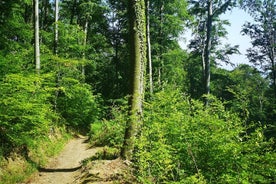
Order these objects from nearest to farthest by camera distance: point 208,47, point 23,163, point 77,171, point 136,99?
1. point 136,99
2. point 77,171
3. point 23,163
4. point 208,47

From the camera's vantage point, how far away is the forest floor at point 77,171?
24.1 ft

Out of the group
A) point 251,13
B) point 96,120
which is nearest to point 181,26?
point 251,13

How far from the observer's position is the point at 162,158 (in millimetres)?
4180

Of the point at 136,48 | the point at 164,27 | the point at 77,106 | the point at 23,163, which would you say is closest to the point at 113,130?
the point at 23,163

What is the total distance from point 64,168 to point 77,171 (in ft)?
4.50

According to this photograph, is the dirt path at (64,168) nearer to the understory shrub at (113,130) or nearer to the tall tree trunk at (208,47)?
the understory shrub at (113,130)

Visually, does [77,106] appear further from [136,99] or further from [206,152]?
[206,152]

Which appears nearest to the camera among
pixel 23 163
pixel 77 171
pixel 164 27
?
pixel 77 171

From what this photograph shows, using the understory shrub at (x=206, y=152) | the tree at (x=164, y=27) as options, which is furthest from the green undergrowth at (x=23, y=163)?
the tree at (x=164, y=27)

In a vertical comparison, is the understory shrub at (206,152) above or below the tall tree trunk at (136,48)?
below

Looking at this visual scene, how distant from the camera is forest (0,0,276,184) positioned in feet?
14.6

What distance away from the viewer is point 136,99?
25.0 ft

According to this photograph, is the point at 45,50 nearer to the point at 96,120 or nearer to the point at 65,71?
the point at 65,71

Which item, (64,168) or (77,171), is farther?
(64,168)
